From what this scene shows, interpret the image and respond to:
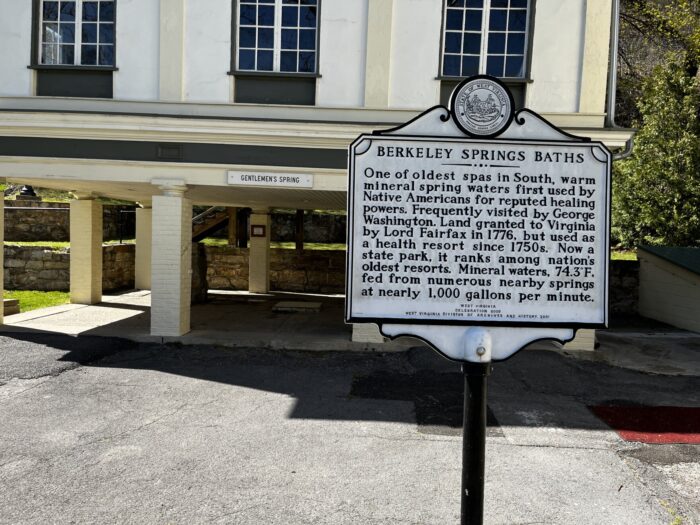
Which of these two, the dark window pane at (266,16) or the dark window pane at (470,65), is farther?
the dark window pane at (266,16)

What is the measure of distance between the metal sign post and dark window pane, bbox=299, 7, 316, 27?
7762 millimetres

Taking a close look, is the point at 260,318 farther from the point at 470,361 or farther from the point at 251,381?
the point at 470,361

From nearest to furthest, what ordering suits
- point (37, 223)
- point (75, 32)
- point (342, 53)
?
point (342, 53) → point (75, 32) → point (37, 223)

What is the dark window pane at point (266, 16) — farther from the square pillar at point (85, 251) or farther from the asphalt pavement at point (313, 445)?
the square pillar at point (85, 251)

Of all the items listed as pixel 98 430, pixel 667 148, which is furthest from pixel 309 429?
pixel 667 148

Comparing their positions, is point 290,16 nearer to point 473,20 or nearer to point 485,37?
point 473,20

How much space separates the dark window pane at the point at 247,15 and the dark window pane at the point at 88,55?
2.72m

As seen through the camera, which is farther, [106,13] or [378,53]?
[106,13]

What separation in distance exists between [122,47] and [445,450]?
8793 mm

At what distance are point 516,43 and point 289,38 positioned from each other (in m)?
3.96

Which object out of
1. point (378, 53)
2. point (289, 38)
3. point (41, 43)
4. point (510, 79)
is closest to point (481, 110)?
point (378, 53)

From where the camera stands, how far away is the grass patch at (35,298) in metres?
14.0

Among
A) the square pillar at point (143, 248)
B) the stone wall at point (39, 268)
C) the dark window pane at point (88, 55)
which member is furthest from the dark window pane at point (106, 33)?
the stone wall at point (39, 268)

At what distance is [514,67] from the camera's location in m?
10.2
